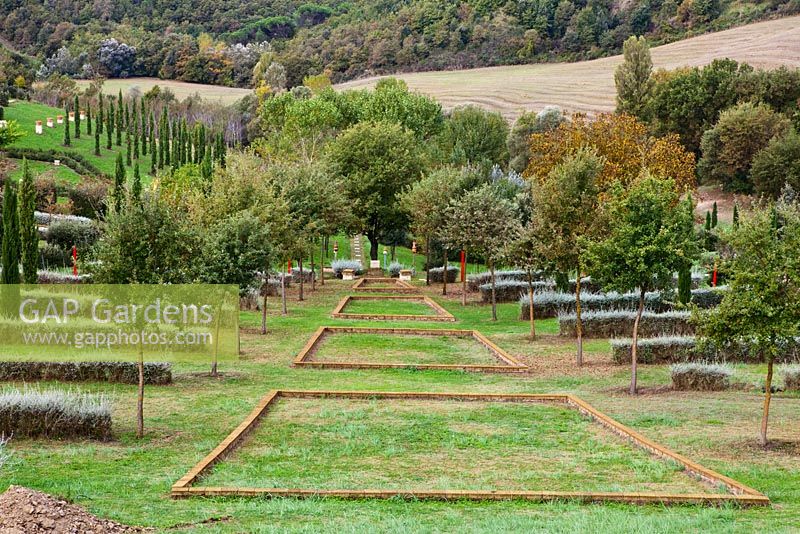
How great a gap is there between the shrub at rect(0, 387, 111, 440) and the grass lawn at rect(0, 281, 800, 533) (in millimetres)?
291

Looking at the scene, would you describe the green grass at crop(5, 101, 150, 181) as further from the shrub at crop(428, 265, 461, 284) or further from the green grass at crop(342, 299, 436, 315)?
the green grass at crop(342, 299, 436, 315)

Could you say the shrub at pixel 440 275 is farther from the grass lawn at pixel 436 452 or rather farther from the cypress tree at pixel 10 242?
the grass lawn at pixel 436 452

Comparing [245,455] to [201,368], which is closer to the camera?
[245,455]

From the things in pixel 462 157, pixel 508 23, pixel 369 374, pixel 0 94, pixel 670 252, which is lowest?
pixel 369 374

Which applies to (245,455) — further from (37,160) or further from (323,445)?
(37,160)

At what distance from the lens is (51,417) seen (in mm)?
14867

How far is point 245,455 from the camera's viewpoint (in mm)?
14203

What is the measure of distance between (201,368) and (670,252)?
10797mm

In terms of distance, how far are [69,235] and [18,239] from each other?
1150 cm

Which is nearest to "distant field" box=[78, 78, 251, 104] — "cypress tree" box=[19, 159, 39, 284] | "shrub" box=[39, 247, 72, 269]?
"shrub" box=[39, 247, 72, 269]

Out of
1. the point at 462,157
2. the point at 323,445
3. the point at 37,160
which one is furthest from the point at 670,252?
the point at 37,160

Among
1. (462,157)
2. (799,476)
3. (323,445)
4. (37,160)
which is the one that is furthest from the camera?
(37,160)

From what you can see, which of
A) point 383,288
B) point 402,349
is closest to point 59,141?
point 383,288

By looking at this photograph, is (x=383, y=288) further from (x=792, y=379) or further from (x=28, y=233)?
(x=792, y=379)
